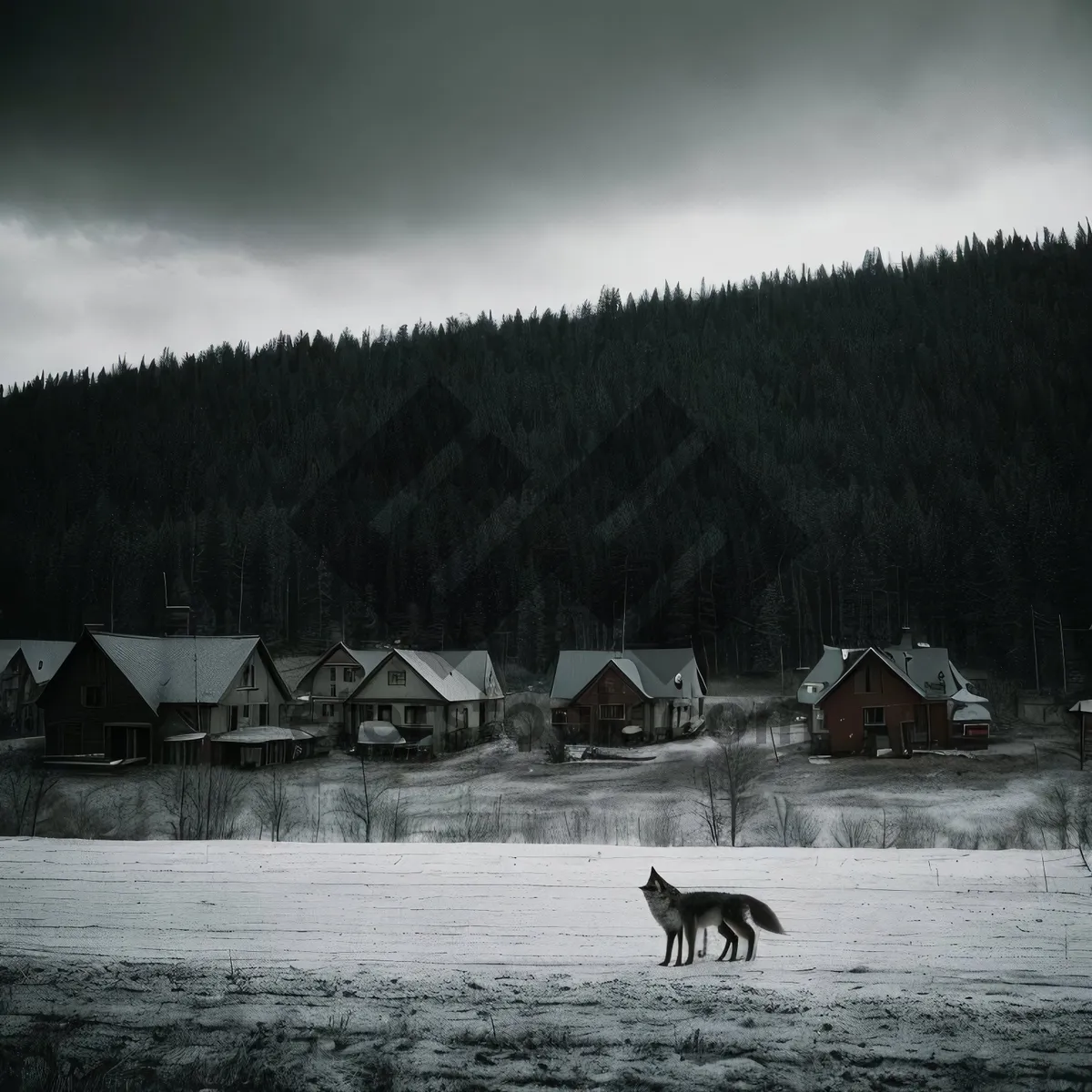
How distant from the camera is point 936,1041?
5434 mm

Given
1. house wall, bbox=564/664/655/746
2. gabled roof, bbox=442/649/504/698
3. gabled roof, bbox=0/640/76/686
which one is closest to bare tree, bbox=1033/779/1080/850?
house wall, bbox=564/664/655/746

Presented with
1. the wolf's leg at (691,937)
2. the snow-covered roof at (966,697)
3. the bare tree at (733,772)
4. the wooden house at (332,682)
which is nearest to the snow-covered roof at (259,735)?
the wooden house at (332,682)

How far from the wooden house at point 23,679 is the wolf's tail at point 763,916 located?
57075mm

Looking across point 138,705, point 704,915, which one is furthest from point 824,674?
point 704,915

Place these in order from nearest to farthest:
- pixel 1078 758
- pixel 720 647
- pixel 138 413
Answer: pixel 1078 758 < pixel 720 647 < pixel 138 413

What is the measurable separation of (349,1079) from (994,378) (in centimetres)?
15261

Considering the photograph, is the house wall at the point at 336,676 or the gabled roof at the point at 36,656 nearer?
the house wall at the point at 336,676

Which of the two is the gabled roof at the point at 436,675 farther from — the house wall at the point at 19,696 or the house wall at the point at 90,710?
the house wall at the point at 19,696

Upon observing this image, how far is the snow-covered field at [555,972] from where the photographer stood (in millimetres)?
5332

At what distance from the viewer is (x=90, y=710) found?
39375 millimetres

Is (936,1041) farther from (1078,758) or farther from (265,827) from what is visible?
(1078,758)

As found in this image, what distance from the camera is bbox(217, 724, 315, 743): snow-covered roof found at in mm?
38375

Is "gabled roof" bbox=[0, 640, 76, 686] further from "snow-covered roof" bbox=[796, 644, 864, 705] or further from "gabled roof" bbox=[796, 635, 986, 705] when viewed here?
"gabled roof" bbox=[796, 635, 986, 705]

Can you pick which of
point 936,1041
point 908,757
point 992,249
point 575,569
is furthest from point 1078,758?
point 992,249
